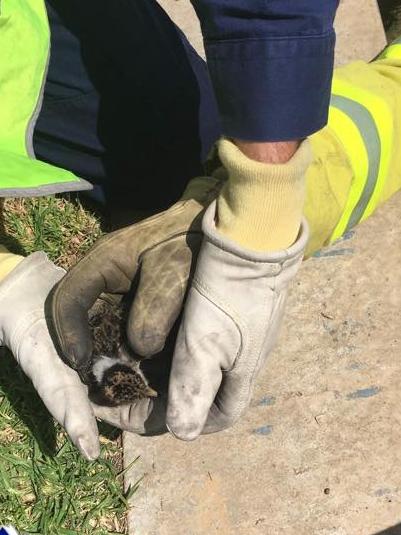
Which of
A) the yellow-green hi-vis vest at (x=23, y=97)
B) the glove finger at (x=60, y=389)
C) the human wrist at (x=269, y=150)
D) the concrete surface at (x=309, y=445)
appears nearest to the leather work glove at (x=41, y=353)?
the glove finger at (x=60, y=389)

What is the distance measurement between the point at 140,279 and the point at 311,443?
0.66m

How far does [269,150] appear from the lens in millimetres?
1220

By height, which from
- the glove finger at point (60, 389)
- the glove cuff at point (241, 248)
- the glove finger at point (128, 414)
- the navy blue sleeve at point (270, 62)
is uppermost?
the navy blue sleeve at point (270, 62)

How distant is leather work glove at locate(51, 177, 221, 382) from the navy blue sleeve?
0.86ft

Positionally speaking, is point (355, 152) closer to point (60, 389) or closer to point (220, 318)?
point (220, 318)

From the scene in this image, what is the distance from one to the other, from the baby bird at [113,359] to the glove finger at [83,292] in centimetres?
5

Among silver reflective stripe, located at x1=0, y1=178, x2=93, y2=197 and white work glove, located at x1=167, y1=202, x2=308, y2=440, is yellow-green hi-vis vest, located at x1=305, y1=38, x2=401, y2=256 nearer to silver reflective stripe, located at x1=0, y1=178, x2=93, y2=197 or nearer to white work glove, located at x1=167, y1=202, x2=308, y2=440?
white work glove, located at x1=167, y1=202, x2=308, y2=440

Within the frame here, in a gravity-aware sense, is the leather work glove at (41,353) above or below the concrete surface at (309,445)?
above

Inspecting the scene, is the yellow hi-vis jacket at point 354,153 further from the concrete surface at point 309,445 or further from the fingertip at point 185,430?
the fingertip at point 185,430

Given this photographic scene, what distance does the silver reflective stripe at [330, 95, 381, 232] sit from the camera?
1801mm

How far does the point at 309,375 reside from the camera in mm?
1871

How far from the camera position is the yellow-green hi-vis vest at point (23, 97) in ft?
4.35

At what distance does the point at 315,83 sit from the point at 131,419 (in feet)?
2.59

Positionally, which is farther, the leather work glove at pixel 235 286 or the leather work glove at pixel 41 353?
the leather work glove at pixel 41 353
